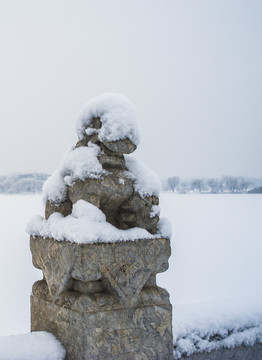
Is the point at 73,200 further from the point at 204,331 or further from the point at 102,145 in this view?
the point at 204,331

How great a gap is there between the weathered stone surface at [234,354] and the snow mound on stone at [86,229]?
3.21ft

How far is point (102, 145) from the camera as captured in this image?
2207mm

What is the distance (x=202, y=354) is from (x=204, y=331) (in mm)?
153

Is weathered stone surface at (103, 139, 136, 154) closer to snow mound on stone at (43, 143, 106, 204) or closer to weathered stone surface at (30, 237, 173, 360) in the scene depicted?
snow mound on stone at (43, 143, 106, 204)

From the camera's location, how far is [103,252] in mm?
1963

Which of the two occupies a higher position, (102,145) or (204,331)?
(102,145)

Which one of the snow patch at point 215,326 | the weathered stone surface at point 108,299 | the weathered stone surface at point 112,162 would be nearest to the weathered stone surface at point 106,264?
the weathered stone surface at point 108,299

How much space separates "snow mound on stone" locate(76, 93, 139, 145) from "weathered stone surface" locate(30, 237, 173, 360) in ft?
1.90

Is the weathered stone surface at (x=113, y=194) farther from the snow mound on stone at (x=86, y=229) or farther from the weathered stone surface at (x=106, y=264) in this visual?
the weathered stone surface at (x=106, y=264)

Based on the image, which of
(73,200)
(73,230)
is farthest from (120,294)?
(73,200)

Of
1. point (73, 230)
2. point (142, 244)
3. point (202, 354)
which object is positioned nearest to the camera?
point (73, 230)

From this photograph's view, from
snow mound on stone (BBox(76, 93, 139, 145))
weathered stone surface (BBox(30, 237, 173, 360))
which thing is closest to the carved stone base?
weathered stone surface (BBox(30, 237, 173, 360))

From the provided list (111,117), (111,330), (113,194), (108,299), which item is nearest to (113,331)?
(111,330)

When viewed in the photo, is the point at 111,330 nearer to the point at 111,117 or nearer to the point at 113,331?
the point at 113,331
